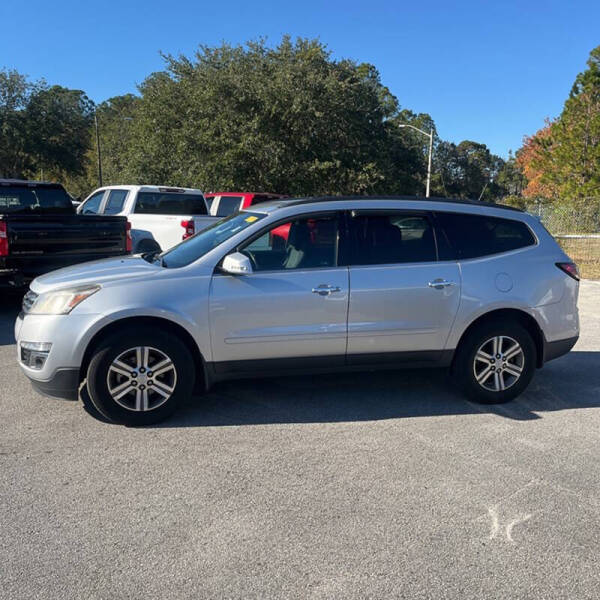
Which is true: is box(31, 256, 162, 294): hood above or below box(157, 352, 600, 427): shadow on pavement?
above

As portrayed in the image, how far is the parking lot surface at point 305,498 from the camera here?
266 centimetres

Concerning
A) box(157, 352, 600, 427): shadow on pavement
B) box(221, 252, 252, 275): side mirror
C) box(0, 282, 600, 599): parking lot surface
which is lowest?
box(0, 282, 600, 599): parking lot surface

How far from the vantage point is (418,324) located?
4.79 meters

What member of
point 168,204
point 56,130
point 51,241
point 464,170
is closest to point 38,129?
point 56,130

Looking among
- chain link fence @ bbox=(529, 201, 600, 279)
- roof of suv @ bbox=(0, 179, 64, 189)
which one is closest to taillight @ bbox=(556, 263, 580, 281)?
roof of suv @ bbox=(0, 179, 64, 189)

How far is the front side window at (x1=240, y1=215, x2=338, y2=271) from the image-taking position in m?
4.63

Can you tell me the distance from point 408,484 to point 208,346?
1.81 m

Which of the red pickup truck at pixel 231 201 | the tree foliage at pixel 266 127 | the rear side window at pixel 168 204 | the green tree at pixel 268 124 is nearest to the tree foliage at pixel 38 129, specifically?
the tree foliage at pixel 266 127

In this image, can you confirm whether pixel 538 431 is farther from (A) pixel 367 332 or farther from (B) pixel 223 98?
(B) pixel 223 98

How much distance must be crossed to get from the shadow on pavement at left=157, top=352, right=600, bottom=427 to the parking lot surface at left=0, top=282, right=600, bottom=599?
0.03 metres

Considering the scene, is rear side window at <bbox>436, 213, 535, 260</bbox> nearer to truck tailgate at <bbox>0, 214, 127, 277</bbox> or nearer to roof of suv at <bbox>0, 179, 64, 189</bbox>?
truck tailgate at <bbox>0, 214, 127, 277</bbox>

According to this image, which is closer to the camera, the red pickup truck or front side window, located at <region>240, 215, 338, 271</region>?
front side window, located at <region>240, 215, 338, 271</region>

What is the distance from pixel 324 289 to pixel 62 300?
1.99 meters

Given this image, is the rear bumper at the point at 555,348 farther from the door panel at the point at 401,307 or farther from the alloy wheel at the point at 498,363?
the door panel at the point at 401,307
